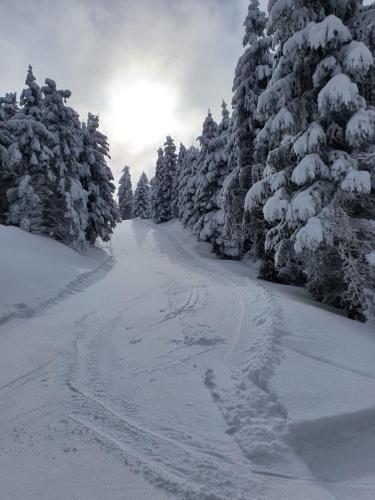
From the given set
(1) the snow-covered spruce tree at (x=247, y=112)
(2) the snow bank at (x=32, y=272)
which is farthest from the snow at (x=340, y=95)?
(2) the snow bank at (x=32, y=272)

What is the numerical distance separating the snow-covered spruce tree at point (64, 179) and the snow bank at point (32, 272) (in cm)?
346

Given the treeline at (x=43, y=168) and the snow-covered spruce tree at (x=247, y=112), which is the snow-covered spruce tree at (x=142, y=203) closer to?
the treeline at (x=43, y=168)

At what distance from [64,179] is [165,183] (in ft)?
128

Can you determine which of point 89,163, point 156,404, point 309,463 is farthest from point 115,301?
point 89,163

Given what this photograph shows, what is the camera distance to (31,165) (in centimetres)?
2178

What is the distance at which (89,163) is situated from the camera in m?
28.3

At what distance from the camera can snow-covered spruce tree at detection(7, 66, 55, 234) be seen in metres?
21.0

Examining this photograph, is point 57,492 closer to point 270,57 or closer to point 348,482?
point 348,482

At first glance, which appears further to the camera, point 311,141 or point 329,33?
point 311,141

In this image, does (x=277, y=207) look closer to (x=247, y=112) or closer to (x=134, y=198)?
(x=247, y=112)

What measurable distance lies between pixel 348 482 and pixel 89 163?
2788 centimetres

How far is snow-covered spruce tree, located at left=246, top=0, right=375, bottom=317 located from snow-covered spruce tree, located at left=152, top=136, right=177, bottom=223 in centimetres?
5067

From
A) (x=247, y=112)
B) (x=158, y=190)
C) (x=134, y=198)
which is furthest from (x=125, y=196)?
(x=247, y=112)

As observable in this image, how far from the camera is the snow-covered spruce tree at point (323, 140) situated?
8875 millimetres
